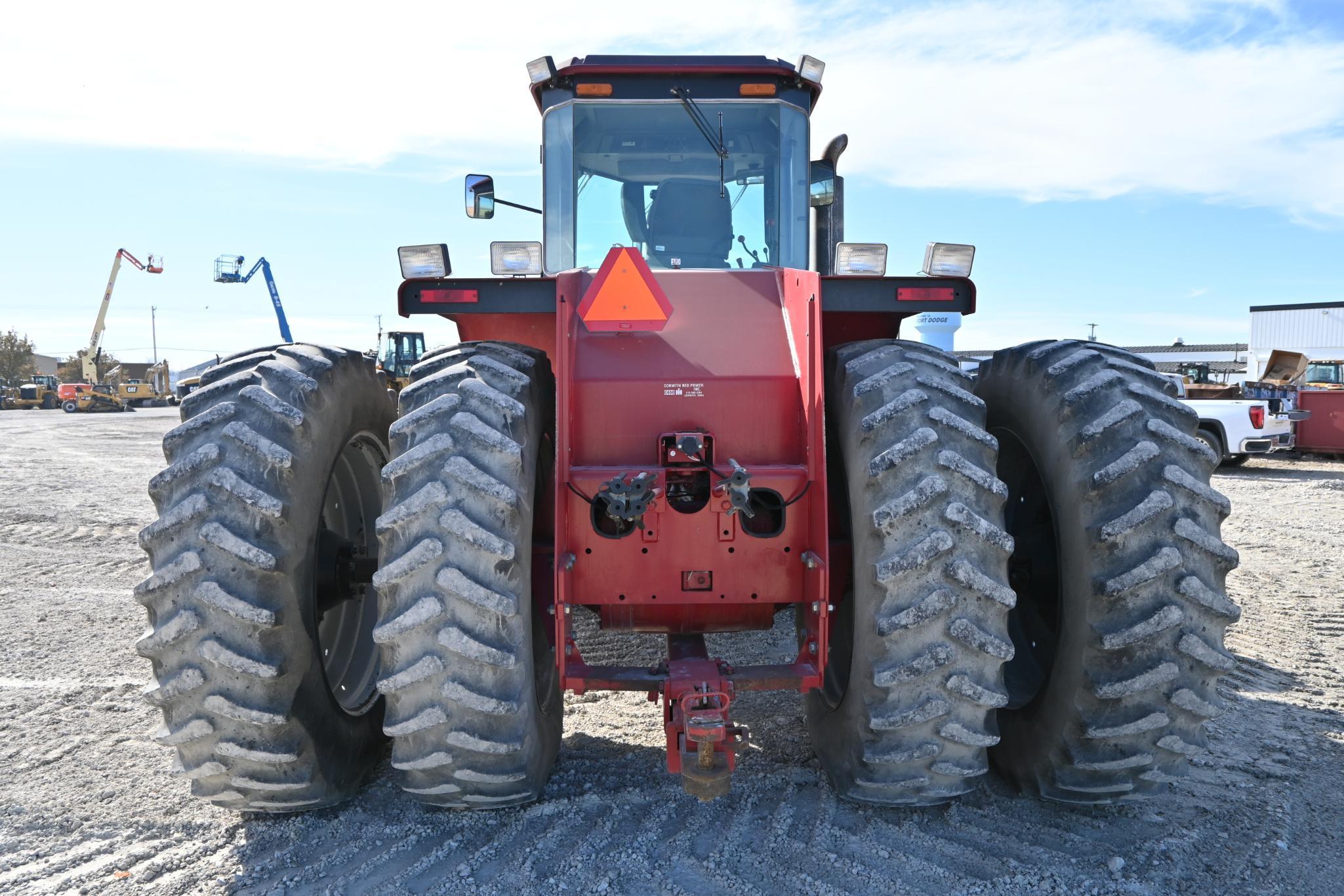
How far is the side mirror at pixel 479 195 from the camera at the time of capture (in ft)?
16.5

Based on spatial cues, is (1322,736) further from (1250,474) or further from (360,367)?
(1250,474)

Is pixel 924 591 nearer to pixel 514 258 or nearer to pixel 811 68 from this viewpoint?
pixel 514 258

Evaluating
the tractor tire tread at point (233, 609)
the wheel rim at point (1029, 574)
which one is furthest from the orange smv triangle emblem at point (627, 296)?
the wheel rim at point (1029, 574)

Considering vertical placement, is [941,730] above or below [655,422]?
below

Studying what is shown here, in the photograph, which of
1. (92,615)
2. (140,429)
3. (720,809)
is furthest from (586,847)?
(140,429)

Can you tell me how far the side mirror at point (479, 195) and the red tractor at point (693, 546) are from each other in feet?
4.61

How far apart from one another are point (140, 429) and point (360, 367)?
1176 inches

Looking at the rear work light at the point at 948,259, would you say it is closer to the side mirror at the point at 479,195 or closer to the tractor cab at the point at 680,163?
the tractor cab at the point at 680,163

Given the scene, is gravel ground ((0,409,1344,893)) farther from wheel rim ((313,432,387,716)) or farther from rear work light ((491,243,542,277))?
rear work light ((491,243,542,277))

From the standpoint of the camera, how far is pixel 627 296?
3303 mm

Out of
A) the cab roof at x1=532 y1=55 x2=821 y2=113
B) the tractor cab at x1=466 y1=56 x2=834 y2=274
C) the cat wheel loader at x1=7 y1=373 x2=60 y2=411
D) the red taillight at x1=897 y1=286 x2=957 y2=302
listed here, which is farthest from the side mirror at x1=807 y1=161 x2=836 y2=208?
the cat wheel loader at x1=7 y1=373 x2=60 y2=411

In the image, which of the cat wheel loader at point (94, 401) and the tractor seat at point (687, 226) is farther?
the cat wheel loader at point (94, 401)

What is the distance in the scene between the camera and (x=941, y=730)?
9.57 ft

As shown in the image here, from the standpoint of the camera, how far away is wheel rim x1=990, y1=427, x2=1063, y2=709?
149 inches
